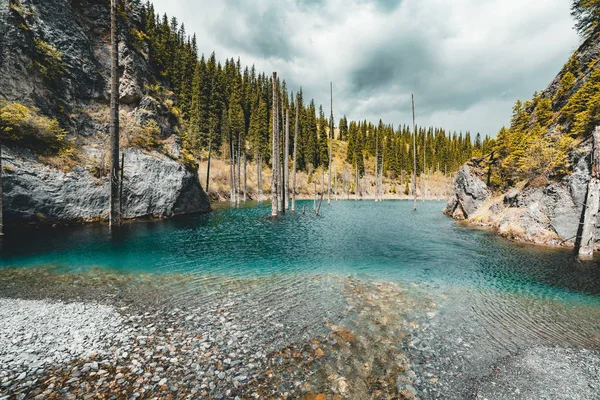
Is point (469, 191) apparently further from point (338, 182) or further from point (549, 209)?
point (338, 182)

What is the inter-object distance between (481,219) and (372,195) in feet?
203

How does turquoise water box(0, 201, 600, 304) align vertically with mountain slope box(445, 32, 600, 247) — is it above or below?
below

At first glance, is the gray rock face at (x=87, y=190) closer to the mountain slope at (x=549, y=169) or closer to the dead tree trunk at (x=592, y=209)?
the mountain slope at (x=549, y=169)

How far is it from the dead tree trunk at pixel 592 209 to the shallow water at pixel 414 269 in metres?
0.93

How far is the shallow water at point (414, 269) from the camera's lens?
6.52m

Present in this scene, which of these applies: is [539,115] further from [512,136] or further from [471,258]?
[471,258]

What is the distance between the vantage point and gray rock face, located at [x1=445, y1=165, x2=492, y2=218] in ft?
95.9

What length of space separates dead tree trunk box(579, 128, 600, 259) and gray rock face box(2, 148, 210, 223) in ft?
108

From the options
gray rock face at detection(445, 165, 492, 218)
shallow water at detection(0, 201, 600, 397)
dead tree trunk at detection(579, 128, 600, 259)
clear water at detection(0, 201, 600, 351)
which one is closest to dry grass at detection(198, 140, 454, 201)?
gray rock face at detection(445, 165, 492, 218)

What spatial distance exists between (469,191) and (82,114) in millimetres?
44579

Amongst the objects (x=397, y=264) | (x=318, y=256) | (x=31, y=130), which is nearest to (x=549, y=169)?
(x=397, y=264)

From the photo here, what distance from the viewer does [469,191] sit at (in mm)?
30672

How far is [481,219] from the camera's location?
26891mm

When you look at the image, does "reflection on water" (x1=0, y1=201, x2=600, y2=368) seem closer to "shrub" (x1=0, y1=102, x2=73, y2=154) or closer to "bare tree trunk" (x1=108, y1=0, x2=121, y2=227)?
"bare tree trunk" (x1=108, y1=0, x2=121, y2=227)
